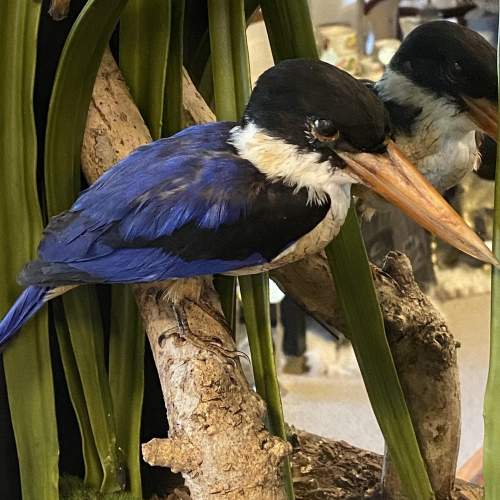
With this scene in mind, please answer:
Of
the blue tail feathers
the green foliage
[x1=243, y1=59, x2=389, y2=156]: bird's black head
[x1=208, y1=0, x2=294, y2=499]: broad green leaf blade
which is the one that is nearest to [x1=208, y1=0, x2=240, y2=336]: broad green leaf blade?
[x1=208, y1=0, x2=294, y2=499]: broad green leaf blade

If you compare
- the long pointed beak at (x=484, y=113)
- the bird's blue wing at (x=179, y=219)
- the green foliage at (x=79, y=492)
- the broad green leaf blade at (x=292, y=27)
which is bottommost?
the green foliage at (x=79, y=492)

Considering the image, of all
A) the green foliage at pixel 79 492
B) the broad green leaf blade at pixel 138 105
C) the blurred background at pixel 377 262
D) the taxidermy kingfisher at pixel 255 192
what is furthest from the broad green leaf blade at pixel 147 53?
the green foliage at pixel 79 492

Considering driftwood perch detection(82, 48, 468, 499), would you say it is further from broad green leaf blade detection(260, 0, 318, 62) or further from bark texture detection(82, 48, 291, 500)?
broad green leaf blade detection(260, 0, 318, 62)

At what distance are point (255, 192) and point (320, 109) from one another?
0.24ft

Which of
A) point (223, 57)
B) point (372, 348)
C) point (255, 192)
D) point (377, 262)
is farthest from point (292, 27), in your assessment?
point (377, 262)

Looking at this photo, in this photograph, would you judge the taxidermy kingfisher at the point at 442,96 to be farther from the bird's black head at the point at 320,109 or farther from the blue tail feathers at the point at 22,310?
the blue tail feathers at the point at 22,310

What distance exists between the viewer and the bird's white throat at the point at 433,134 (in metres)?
0.62

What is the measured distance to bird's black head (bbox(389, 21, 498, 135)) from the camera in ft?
1.88

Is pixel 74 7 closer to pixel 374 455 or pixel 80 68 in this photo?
pixel 80 68

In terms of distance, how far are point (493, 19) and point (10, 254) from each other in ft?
2.13

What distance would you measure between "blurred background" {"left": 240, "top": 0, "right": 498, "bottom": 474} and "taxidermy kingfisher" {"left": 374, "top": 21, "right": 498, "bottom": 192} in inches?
7.2

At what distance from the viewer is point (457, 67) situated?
589mm

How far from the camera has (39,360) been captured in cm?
62

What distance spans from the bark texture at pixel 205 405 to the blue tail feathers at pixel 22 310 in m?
0.08
